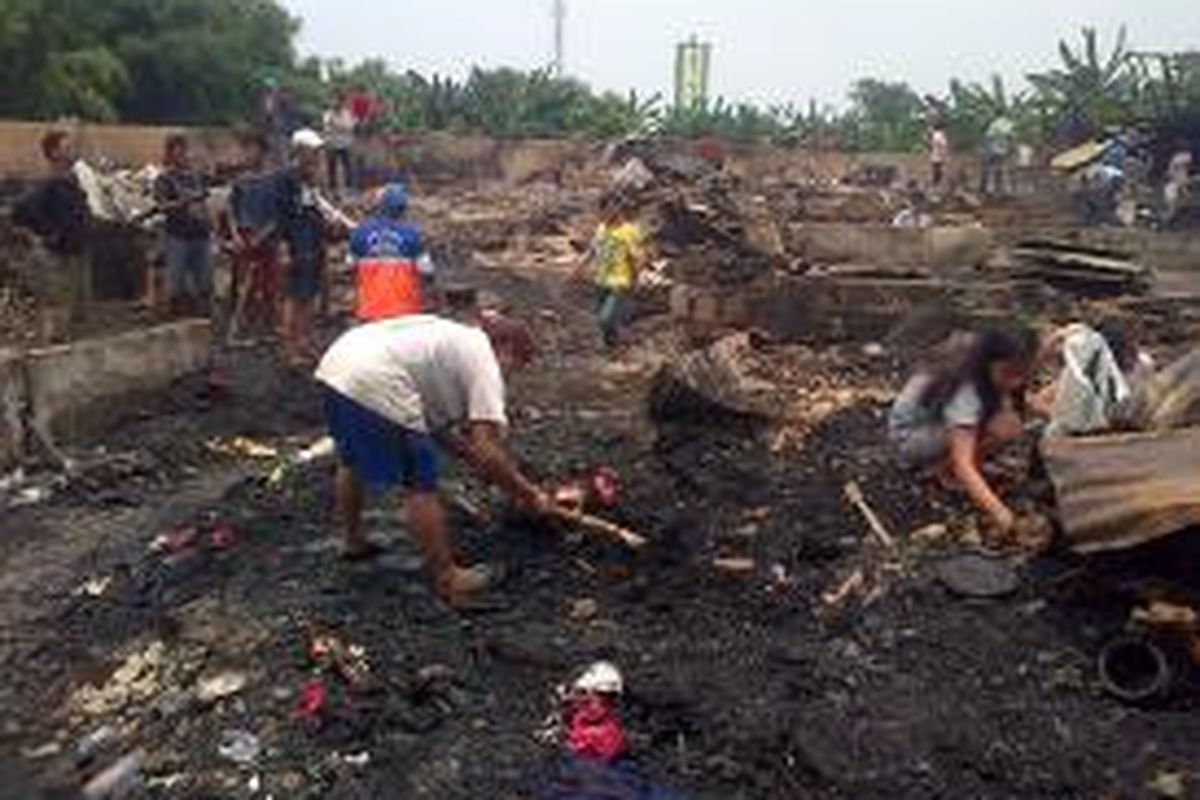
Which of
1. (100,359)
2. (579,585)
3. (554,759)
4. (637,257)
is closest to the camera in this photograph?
(554,759)

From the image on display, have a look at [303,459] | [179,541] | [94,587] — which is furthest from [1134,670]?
[303,459]

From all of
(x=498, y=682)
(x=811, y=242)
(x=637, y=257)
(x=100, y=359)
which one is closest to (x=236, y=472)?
(x=100, y=359)

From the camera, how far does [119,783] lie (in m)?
6.25

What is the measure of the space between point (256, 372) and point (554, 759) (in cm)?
682

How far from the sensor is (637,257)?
48.5ft

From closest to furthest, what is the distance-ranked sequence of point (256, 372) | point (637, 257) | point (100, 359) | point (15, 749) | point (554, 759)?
point (554, 759), point (15, 749), point (100, 359), point (256, 372), point (637, 257)

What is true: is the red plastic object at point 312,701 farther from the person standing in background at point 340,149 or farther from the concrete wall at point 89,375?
the person standing in background at point 340,149

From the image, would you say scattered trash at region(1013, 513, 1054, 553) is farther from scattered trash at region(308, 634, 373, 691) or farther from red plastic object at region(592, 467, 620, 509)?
scattered trash at region(308, 634, 373, 691)

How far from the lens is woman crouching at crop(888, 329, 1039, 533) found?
25.4 feet

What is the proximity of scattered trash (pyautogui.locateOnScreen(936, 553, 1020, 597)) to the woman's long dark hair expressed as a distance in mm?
722

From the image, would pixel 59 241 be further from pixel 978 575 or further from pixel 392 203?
pixel 978 575

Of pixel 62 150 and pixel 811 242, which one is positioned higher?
pixel 62 150

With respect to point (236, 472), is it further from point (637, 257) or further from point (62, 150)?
point (637, 257)

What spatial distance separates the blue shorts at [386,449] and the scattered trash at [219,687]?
3.19ft
